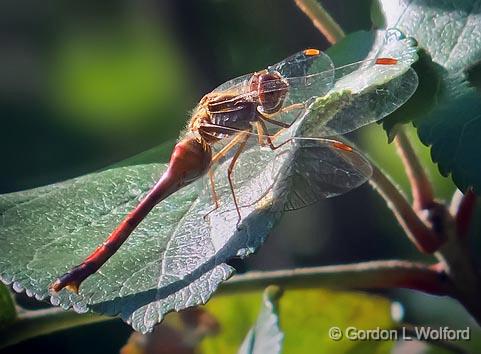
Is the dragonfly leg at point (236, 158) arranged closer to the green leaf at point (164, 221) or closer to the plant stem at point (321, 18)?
the green leaf at point (164, 221)

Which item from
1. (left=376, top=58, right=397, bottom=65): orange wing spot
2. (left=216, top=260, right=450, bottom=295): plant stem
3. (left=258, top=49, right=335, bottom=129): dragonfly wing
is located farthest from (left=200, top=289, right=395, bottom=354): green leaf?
(left=376, top=58, right=397, bottom=65): orange wing spot

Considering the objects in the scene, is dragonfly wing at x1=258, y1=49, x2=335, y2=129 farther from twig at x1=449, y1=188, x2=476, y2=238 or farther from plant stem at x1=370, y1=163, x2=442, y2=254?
twig at x1=449, y1=188, x2=476, y2=238

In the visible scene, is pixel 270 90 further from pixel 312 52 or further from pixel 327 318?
pixel 327 318

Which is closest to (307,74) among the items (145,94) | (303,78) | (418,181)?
(303,78)

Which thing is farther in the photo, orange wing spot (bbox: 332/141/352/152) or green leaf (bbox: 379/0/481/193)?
orange wing spot (bbox: 332/141/352/152)

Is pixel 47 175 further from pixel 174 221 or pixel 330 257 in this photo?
pixel 174 221
